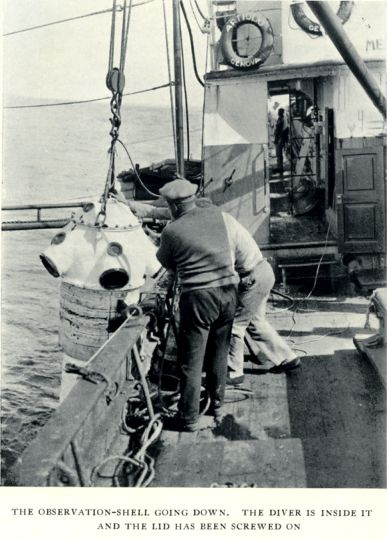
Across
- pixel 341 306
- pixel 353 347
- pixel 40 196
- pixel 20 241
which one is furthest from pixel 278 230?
pixel 40 196

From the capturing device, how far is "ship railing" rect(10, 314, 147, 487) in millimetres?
2965

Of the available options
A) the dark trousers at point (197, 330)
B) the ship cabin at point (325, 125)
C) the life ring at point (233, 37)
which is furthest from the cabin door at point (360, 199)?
the dark trousers at point (197, 330)

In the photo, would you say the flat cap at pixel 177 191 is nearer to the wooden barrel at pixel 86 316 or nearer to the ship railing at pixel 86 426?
the ship railing at pixel 86 426

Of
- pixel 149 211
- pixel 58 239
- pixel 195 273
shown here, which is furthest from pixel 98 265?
pixel 149 211

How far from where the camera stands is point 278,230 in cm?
1183

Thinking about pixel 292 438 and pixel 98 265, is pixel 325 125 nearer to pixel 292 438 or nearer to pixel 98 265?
pixel 98 265

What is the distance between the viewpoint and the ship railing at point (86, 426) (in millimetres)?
2965

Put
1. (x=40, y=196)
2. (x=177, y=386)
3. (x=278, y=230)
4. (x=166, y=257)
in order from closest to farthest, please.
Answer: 1. (x=166, y=257)
2. (x=177, y=386)
3. (x=278, y=230)
4. (x=40, y=196)

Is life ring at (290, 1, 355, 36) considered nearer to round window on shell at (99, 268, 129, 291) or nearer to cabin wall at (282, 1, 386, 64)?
cabin wall at (282, 1, 386, 64)

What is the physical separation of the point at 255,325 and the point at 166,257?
1.32 metres

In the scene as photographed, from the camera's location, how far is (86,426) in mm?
3691

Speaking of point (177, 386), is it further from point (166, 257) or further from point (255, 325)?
point (166, 257)

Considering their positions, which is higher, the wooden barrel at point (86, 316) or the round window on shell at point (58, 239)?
the round window on shell at point (58, 239)

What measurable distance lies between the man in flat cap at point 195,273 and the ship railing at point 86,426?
1.50 feet
